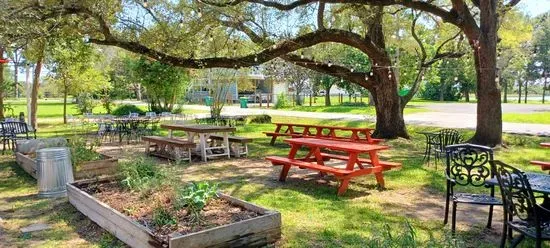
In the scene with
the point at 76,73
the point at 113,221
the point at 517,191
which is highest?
the point at 76,73

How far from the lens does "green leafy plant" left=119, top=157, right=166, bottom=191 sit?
5.02 metres

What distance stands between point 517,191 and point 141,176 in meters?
4.08

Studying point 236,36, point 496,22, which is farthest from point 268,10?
point 496,22

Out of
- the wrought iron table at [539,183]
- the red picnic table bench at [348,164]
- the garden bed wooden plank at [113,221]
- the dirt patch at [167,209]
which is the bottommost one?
the garden bed wooden plank at [113,221]

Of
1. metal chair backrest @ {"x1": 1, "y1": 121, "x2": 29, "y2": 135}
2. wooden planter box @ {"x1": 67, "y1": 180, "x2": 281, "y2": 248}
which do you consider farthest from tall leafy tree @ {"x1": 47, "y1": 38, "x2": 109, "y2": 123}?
wooden planter box @ {"x1": 67, "y1": 180, "x2": 281, "y2": 248}

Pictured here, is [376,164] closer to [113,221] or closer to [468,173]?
[468,173]

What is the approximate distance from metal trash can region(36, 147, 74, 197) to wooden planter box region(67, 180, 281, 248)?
6.48ft

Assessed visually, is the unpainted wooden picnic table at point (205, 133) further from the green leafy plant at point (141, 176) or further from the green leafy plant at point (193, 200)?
the green leafy plant at point (193, 200)

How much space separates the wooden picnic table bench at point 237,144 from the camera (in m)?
10.1

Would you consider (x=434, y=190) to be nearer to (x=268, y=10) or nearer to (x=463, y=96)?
(x=268, y=10)

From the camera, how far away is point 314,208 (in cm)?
556

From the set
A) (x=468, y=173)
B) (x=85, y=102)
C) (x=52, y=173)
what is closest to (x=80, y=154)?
(x=52, y=173)

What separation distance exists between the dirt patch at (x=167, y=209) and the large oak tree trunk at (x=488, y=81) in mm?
8315

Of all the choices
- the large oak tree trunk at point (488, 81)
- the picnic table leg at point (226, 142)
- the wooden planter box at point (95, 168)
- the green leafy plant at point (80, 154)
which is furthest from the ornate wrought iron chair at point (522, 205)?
the large oak tree trunk at point (488, 81)
